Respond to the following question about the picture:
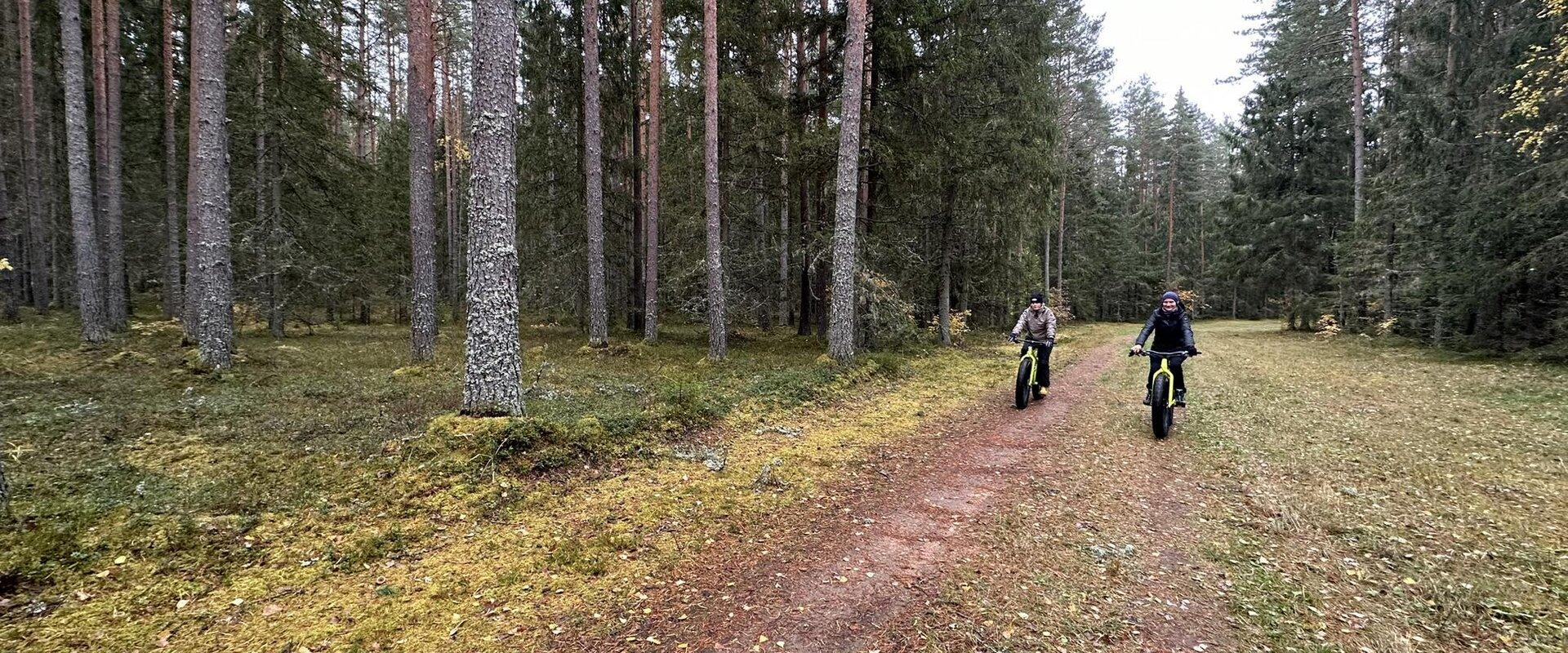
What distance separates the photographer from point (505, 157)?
543 centimetres

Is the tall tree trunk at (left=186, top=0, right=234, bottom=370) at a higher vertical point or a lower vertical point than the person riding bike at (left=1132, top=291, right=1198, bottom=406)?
higher

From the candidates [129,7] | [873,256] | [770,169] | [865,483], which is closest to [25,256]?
[129,7]

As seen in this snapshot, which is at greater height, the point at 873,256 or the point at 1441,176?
the point at 1441,176

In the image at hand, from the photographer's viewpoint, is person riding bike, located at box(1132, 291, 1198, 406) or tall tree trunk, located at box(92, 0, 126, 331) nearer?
person riding bike, located at box(1132, 291, 1198, 406)

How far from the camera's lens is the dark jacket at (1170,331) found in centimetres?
730

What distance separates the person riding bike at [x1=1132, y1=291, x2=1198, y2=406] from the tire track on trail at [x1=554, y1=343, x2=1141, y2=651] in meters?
2.48

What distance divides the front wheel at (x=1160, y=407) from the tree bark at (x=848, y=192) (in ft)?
17.7

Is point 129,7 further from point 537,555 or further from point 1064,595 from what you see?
point 1064,595

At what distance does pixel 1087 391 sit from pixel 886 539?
26.0 ft

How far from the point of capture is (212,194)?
895 centimetres

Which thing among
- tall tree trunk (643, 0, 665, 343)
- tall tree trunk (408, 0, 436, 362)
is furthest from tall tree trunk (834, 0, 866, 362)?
tall tree trunk (408, 0, 436, 362)

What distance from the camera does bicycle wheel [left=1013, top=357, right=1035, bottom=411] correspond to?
8.83m

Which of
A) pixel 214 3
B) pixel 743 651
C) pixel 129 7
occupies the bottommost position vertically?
pixel 743 651

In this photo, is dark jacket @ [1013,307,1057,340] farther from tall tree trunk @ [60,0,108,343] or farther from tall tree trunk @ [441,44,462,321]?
tall tree trunk @ [441,44,462,321]
